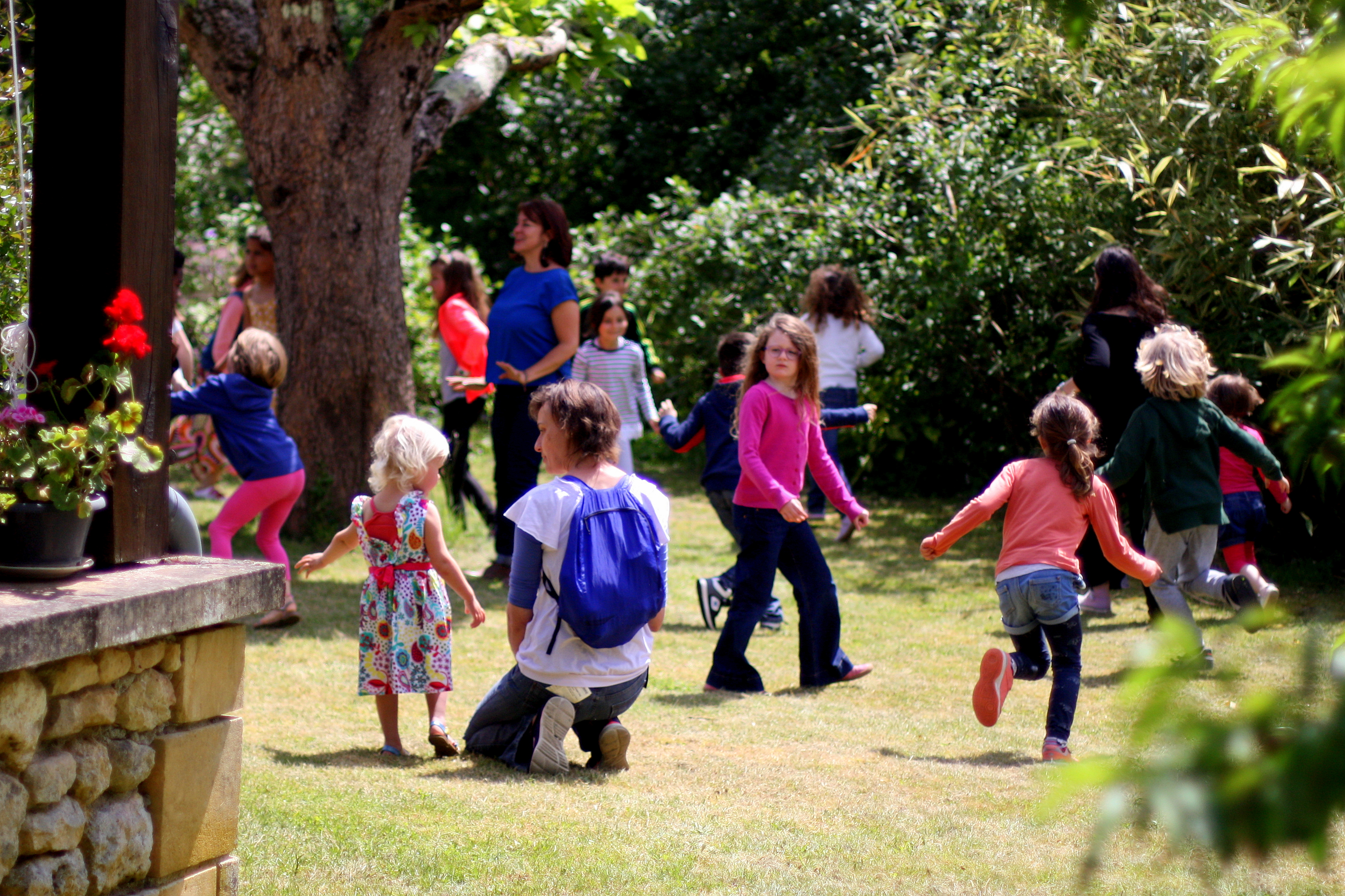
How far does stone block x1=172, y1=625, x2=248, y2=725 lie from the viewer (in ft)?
9.68

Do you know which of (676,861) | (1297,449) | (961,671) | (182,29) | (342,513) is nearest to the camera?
(1297,449)

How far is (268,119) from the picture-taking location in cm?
805

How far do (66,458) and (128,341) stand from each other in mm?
285

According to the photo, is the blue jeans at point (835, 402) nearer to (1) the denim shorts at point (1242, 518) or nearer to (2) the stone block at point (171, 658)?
(1) the denim shorts at point (1242, 518)

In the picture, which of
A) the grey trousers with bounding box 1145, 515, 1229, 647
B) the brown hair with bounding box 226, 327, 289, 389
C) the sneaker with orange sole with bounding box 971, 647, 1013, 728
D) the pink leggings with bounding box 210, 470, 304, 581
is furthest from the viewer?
the pink leggings with bounding box 210, 470, 304, 581

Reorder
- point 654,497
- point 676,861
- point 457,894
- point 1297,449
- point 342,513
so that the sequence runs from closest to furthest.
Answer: point 1297,449 < point 457,894 < point 676,861 < point 654,497 < point 342,513

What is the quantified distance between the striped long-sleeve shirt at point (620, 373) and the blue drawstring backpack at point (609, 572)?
11.3 ft

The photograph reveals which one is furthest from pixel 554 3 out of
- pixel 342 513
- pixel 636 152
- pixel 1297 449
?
pixel 636 152

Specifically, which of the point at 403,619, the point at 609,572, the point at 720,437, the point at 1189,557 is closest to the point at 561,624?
the point at 609,572

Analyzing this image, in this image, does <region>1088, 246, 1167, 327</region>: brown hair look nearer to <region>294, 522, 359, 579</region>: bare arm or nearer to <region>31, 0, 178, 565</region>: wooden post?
<region>294, 522, 359, 579</region>: bare arm

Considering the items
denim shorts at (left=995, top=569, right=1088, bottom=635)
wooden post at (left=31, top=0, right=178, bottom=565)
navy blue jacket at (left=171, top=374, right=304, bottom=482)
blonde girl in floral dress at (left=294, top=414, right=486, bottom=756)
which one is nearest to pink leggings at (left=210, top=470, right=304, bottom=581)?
navy blue jacket at (left=171, top=374, right=304, bottom=482)

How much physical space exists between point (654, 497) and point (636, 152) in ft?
44.7

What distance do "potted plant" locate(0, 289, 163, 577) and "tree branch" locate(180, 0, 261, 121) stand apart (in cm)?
563

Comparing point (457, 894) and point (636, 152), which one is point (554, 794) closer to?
point (457, 894)
